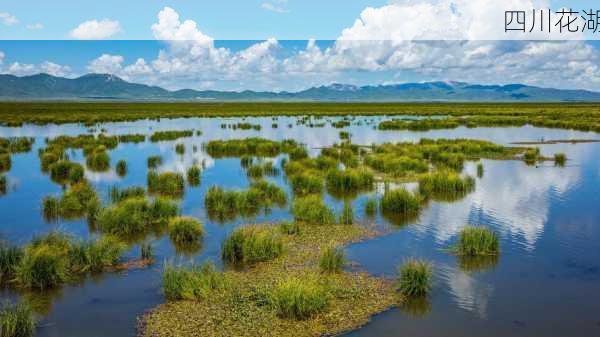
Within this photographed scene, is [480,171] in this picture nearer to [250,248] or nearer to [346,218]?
[346,218]

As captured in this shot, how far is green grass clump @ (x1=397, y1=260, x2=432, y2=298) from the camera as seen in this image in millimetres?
10894

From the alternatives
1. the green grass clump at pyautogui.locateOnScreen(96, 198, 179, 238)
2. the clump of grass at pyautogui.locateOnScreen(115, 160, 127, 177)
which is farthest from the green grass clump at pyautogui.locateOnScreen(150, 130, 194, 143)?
the green grass clump at pyautogui.locateOnScreen(96, 198, 179, 238)

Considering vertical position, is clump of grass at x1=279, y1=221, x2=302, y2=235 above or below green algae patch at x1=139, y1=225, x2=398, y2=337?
above

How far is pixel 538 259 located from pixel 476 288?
2921 millimetres

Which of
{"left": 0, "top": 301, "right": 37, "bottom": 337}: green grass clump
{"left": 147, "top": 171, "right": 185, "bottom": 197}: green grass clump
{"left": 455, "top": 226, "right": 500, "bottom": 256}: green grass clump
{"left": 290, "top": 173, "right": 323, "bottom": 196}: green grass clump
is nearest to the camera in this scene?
{"left": 0, "top": 301, "right": 37, "bottom": 337}: green grass clump

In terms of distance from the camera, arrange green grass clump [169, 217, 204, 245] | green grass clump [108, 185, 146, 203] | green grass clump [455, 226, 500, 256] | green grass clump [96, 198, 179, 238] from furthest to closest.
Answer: green grass clump [108, 185, 146, 203] → green grass clump [96, 198, 179, 238] → green grass clump [169, 217, 204, 245] → green grass clump [455, 226, 500, 256]

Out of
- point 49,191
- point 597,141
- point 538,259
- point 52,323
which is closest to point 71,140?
point 49,191

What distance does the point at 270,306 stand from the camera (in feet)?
33.2

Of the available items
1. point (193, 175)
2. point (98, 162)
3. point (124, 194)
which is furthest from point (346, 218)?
point (98, 162)

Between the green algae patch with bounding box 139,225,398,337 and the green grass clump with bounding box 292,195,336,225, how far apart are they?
382cm

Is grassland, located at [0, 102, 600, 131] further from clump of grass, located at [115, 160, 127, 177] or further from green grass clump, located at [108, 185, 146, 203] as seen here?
green grass clump, located at [108, 185, 146, 203]

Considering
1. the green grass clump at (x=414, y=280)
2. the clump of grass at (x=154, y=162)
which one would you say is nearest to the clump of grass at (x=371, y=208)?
the green grass clump at (x=414, y=280)

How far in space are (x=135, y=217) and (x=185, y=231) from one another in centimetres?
218

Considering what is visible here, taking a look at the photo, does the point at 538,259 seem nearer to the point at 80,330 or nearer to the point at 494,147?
the point at 80,330
